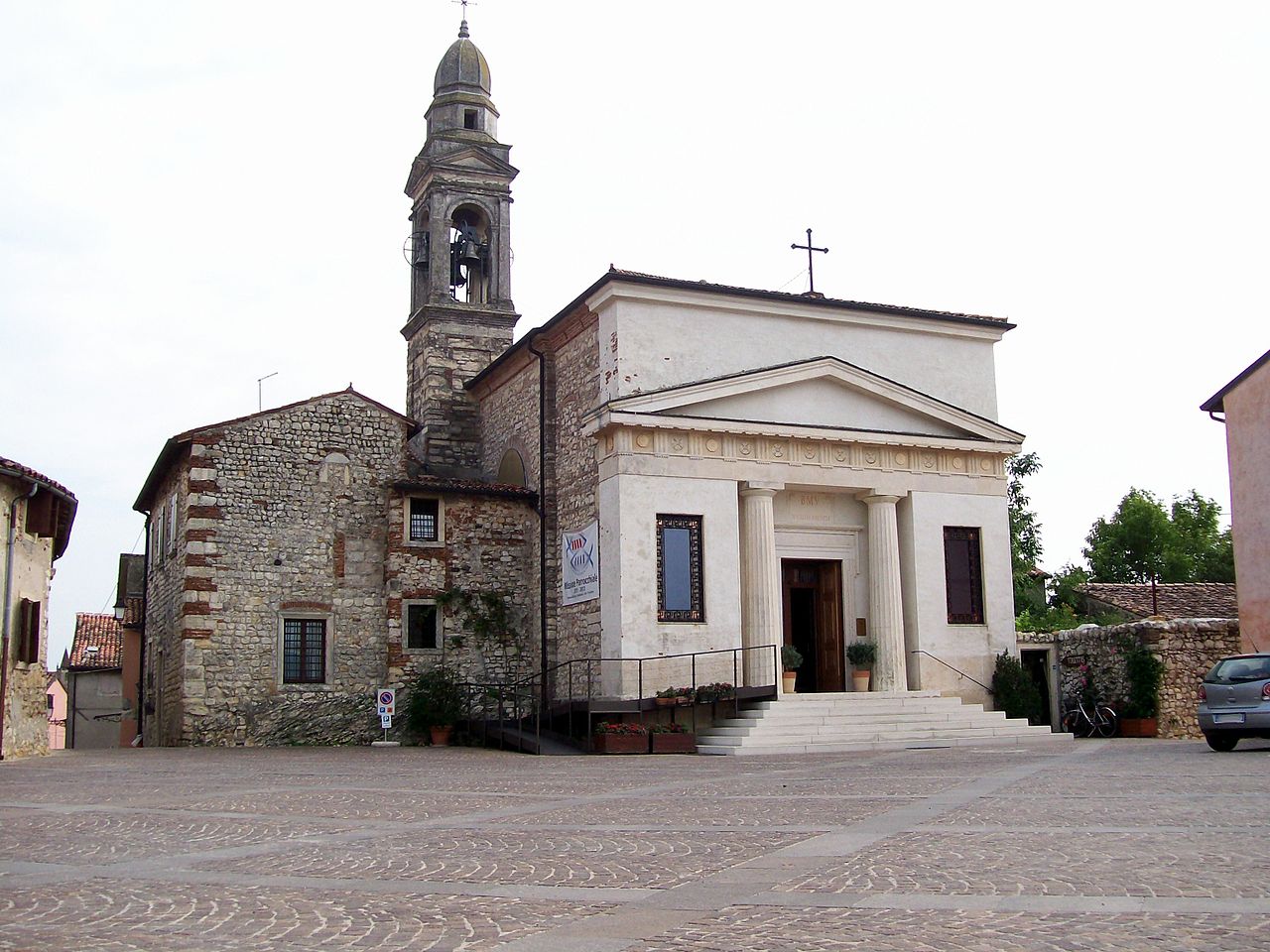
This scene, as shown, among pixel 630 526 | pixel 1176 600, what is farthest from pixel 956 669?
pixel 1176 600

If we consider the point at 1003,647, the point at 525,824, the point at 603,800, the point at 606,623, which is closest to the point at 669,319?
the point at 606,623

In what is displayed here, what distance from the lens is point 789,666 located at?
→ 22719mm

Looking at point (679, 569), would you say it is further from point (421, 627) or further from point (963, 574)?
point (963, 574)

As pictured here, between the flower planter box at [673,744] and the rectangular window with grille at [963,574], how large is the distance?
6905 mm

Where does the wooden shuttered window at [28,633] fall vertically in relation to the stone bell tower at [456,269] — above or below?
below

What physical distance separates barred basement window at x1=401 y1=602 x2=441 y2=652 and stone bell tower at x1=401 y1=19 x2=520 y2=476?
18.5 feet

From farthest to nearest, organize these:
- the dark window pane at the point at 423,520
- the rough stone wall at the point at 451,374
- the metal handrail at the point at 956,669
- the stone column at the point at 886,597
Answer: the rough stone wall at the point at 451,374 < the dark window pane at the point at 423,520 < the metal handrail at the point at 956,669 < the stone column at the point at 886,597

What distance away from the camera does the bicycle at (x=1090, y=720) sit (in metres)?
23.0

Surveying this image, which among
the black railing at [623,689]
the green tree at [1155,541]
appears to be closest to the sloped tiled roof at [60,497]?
the black railing at [623,689]

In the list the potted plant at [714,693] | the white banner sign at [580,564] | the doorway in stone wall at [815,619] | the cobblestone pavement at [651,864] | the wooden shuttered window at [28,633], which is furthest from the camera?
the doorway in stone wall at [815,619]

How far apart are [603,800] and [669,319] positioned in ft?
44.2

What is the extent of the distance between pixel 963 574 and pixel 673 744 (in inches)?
309

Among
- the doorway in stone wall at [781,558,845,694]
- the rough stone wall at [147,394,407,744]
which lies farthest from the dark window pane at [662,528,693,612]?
the rough stone wall at [147,394,407,744]

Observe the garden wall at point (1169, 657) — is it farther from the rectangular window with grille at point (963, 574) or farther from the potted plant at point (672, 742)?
the potted plant at point (672, 742)
